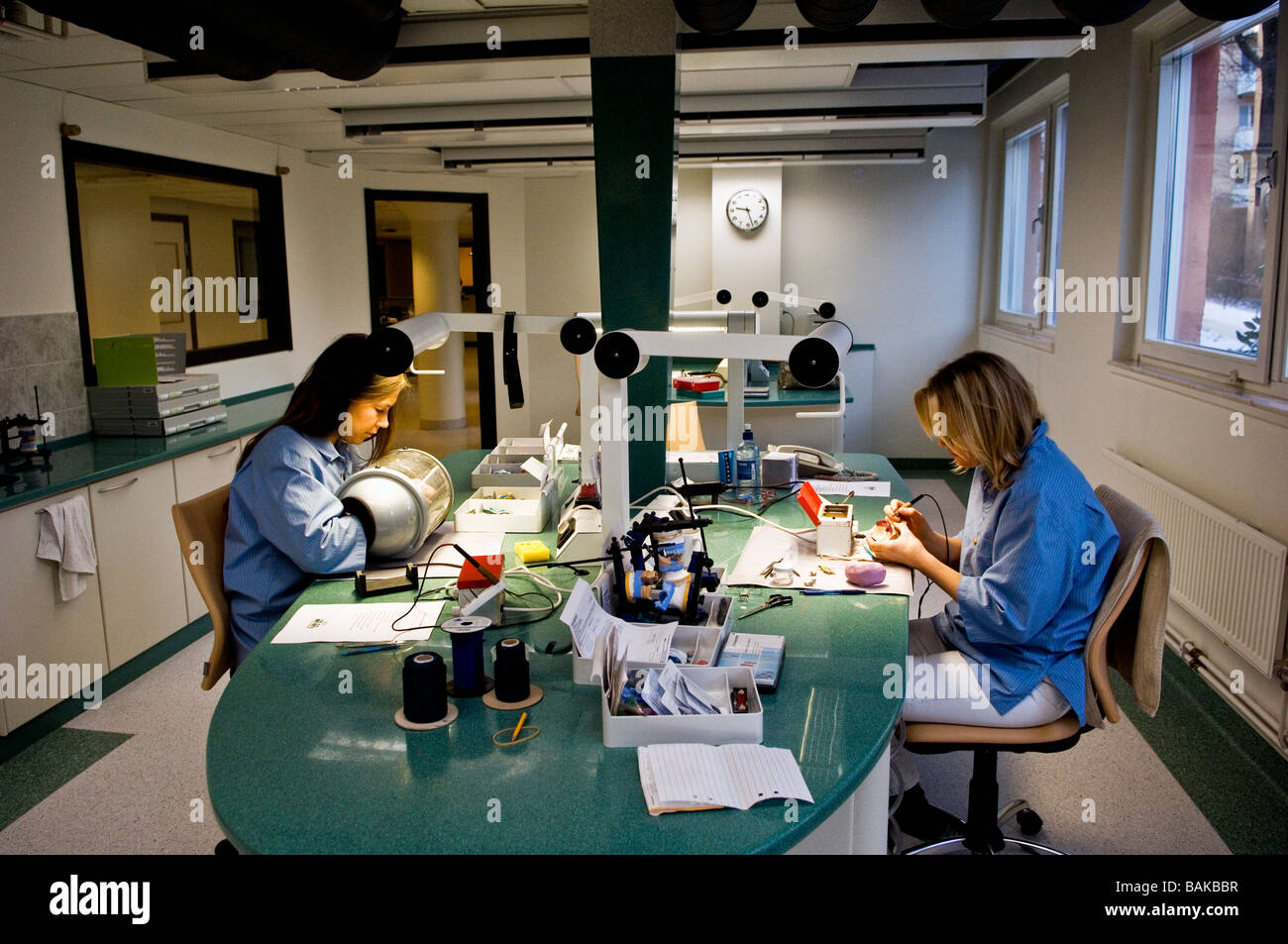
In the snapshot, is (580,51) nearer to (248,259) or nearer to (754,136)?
(754,136)

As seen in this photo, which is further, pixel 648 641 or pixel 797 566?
pixel 797 566

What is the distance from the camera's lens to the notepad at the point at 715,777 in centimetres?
153

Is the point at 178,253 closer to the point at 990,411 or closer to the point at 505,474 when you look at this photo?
the point at 505,474

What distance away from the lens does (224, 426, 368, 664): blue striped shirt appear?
2.50m

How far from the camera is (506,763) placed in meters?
1.67

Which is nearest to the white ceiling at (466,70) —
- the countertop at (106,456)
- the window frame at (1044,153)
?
the window frame at (1044,153)

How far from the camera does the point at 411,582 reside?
8.41ft

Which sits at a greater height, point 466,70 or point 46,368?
point 466,70

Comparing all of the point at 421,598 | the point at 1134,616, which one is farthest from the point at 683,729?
the point at 1134,616

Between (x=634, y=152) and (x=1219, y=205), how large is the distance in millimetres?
2598

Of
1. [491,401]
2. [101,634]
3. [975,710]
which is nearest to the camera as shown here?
[975,710]

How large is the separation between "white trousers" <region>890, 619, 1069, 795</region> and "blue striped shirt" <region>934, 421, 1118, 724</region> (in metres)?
0.02

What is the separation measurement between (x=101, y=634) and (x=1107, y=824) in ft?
11.6
